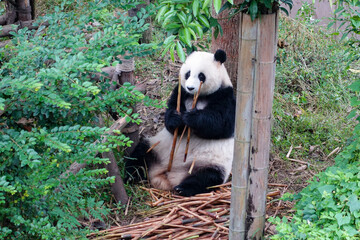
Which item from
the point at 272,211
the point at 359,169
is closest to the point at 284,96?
the point at 272,211

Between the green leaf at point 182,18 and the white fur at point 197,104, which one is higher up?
the green leaf at point 182,18

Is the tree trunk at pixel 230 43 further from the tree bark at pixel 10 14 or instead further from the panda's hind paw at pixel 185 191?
the tree bark at pixel 10 14

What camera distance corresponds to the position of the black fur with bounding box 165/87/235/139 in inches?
152

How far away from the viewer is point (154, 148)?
4293 millimetres

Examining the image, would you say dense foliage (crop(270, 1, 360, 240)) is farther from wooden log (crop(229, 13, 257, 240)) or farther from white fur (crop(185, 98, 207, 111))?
white fur (crop(185, 98, 207, 111))

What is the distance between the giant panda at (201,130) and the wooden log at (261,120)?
40.1 inches

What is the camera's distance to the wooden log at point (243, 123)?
268cm

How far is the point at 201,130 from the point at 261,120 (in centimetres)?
121

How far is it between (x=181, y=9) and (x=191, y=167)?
82.1 inches

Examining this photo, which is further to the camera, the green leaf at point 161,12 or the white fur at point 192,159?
the white fur at point 192,159

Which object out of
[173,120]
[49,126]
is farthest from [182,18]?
[173,120]

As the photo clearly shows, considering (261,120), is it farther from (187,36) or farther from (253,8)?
(187,36)

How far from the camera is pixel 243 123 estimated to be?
2.80 m

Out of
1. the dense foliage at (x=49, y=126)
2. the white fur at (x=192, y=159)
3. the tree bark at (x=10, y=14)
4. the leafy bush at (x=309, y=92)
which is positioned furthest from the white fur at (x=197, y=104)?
the tree bark at (x=10, y=14)
